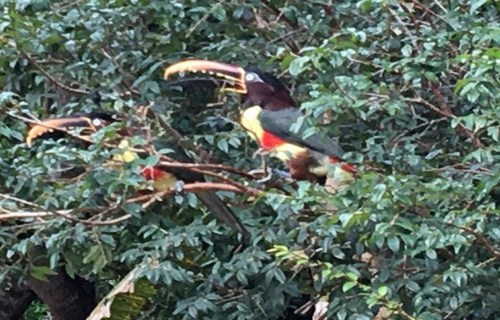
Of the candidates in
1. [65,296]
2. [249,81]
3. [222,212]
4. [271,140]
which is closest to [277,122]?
[271,140]

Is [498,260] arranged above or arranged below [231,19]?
below

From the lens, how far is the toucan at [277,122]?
3.54 metres

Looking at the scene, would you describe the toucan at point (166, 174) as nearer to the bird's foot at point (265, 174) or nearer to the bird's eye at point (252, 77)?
the bird's foot at point (265, 174)

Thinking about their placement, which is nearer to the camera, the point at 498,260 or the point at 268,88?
the point at 498,260

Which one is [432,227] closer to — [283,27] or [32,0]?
[283,27]

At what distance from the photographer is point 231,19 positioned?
377 centimetres

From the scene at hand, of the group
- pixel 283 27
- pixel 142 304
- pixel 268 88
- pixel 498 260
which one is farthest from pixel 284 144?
pixel 498 260

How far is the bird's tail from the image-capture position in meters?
3.38

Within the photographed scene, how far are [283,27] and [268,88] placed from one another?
1.12ft

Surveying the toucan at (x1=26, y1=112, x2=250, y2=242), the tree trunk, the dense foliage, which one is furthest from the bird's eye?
the tree trunk

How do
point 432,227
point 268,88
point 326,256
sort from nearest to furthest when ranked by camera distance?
1. point 432,227
2. point 326,256
3. point 268,88

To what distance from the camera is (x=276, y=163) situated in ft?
12.8

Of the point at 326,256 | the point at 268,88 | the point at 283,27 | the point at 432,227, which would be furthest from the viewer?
the point at 283,27

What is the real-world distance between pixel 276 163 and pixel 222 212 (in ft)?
1.74
